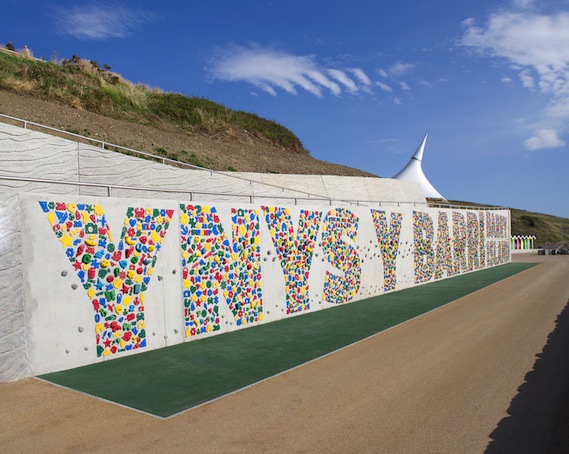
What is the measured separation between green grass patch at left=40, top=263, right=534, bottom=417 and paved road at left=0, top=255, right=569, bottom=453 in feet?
1.10

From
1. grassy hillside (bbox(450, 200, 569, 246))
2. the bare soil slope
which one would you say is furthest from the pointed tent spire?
the bare soil slope

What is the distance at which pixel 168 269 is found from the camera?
29.2 feet

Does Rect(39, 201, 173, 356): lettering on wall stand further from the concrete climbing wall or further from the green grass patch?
the green grass patch

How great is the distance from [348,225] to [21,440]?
443 inches

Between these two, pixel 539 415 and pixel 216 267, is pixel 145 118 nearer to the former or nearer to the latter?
pixel 216 267

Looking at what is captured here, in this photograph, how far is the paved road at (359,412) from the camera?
4512 mm

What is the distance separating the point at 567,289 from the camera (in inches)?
655

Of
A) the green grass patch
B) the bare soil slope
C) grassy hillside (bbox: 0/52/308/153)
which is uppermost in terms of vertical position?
grassy hillside (bbox: 0/52/308/153)

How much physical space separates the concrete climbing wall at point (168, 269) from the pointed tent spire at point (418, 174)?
139 feet

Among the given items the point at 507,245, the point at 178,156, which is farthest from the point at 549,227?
the point at 178,156

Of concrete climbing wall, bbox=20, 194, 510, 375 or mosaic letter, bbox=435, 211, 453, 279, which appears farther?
mosaic letter, bbox=435, 211, 453, 279

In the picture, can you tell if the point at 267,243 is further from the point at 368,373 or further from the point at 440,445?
the point at 440,445

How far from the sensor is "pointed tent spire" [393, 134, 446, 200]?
55.5 meters

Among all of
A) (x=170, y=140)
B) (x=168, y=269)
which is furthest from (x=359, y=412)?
(x=170, y=140)
